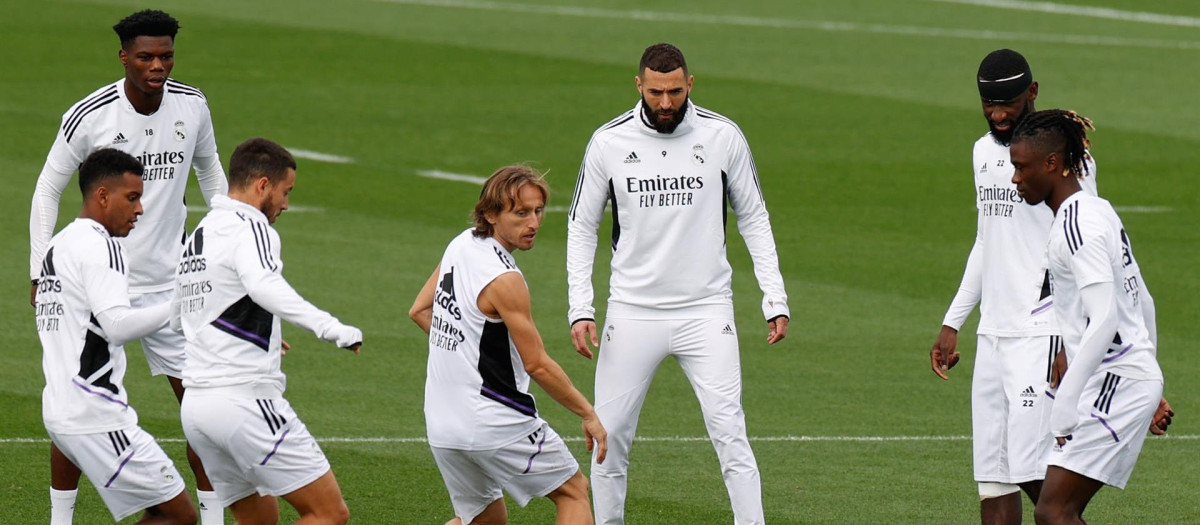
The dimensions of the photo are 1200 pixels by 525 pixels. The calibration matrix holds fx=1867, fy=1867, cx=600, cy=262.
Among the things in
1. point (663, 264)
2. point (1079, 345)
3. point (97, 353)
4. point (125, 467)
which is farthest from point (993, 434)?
point (97, 353)

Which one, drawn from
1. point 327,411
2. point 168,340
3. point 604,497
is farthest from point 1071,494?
point 327,411

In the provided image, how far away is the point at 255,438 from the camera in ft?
23.8

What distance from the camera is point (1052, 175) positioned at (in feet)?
24.8

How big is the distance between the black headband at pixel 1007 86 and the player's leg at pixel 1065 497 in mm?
1831

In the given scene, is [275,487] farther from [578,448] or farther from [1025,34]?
[1025,34]

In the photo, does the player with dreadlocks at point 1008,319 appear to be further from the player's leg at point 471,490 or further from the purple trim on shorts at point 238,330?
the purple trim on shorts at point 238,330

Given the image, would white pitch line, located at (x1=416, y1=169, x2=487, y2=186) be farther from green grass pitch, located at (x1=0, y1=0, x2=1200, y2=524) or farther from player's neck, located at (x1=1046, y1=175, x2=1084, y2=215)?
player's neck, located at (x1=1046, y1=175, x2=1084, y2=215)

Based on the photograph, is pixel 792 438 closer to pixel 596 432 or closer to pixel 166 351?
pixel 596 432

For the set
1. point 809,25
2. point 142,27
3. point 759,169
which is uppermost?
point 809,25

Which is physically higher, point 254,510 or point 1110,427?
point 1110,427

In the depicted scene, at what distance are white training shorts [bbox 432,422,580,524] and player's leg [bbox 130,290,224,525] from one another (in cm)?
150

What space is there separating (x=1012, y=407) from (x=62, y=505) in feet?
14.5

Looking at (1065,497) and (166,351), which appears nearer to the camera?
(1065,497)

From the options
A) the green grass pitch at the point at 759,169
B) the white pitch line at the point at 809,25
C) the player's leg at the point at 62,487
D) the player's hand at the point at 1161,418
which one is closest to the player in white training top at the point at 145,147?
the player's leg at the point at 62,487
